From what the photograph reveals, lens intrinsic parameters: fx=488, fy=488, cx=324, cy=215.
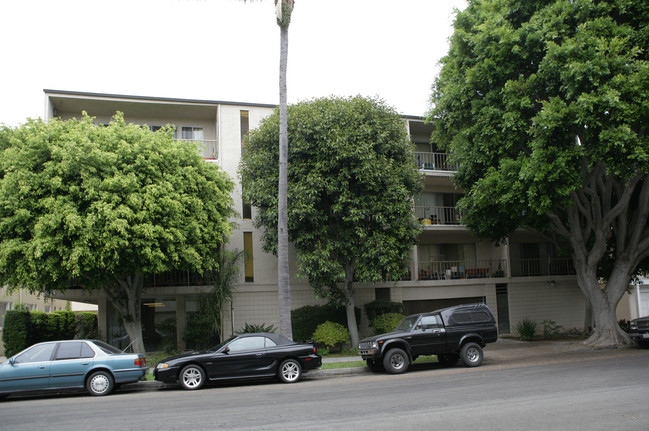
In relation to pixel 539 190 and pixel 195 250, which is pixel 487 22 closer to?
pixel 539 190

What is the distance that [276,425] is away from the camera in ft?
25.3

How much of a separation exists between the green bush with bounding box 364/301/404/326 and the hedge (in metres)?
12.2

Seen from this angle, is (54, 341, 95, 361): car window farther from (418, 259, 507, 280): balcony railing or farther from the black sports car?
(418, 259, 507, 280): balcony railing

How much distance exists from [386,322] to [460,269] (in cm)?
688

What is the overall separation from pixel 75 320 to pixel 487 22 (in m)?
24.7

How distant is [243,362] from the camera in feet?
42.2

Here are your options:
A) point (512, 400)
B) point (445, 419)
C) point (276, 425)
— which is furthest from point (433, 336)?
point (276, 425)

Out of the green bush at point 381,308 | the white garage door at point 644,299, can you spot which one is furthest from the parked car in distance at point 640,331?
the white garage door at point 644,299

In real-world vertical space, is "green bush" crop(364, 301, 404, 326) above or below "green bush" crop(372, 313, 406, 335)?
above

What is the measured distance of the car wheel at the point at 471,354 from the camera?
1484 centimetres

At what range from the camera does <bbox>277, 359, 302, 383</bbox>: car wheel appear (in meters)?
13.1

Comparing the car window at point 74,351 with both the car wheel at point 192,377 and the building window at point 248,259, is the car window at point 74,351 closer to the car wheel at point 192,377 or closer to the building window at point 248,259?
the car wheel at point 192,377

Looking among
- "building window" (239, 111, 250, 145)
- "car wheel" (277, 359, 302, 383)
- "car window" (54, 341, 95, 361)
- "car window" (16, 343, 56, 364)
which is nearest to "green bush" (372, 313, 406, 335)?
"car wheel" (277, 359, 302, 383)

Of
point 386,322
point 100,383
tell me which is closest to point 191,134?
point 386,322
